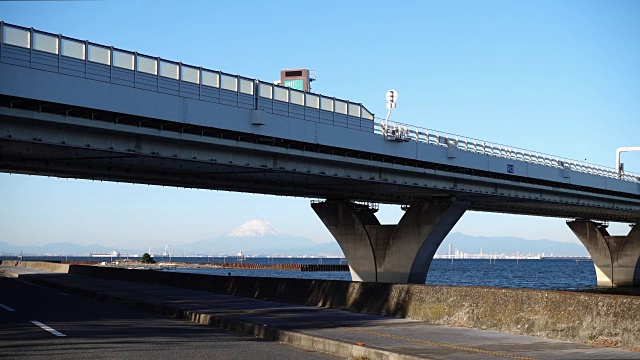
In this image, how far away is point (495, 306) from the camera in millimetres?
16922

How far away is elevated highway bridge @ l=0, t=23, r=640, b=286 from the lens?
→ 99.8 ft

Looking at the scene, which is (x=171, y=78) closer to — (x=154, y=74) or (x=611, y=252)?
(x=154, y=74)

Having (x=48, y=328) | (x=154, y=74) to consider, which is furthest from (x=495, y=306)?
(x=154, y=74)

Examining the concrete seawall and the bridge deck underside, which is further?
the bridge deck underside

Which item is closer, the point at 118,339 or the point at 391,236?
the point at 118,339

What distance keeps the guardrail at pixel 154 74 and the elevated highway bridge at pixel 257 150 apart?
0.05 meters

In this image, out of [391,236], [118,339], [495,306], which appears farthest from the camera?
[391,236]

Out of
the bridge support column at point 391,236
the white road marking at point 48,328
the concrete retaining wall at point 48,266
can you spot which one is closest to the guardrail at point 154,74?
the white road marking at point 48,328

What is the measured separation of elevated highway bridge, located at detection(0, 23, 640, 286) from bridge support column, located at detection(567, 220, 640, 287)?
26404 millimetres

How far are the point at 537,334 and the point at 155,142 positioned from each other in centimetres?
Answer: 2318

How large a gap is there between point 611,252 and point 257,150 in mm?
69757

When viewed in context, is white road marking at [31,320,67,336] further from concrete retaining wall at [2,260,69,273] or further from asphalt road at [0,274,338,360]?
concrete retaining wall at [2,260,69,273]

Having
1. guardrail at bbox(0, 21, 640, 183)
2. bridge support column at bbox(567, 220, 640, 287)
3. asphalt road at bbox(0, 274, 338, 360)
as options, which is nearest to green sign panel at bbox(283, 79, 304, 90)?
guardrail at bbox(0, 21, 640, 183)

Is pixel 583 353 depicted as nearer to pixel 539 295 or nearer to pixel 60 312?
pixel 539 295
